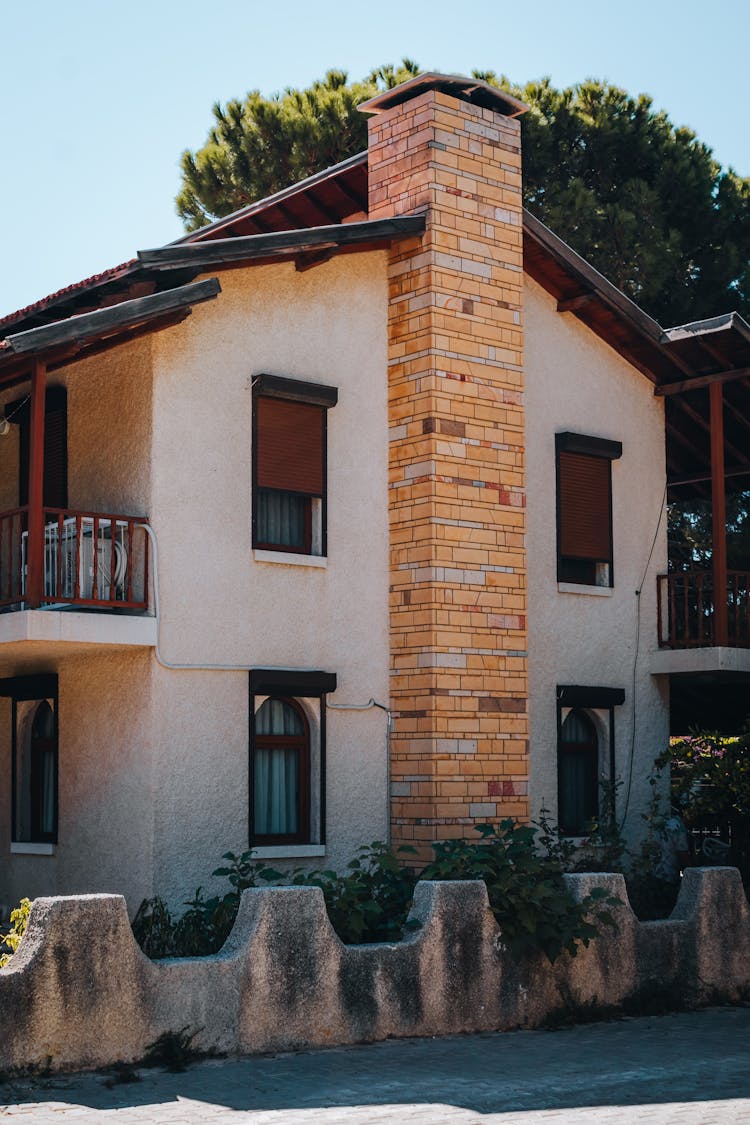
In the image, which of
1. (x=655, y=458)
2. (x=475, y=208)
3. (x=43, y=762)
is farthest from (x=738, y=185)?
(x=43, y=762)

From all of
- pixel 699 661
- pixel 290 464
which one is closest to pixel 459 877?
pixel 290 464

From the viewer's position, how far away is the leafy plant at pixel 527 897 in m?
10.7

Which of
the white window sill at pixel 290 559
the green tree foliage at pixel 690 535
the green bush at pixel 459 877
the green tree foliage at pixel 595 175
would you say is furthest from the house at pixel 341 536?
the green tree foliage at pixel 690 535

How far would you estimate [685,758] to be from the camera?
16.5 metres

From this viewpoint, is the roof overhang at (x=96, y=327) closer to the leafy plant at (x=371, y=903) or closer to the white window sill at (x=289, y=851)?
the leafy plant at (x=371, y=903)

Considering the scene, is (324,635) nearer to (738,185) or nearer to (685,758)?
(685,758)

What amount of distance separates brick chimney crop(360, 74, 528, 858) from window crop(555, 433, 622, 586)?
1.15 meters

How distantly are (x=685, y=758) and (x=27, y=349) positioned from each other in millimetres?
8973

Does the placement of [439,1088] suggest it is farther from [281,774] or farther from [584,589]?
[584,589]

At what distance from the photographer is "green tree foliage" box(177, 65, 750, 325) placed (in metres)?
24.8

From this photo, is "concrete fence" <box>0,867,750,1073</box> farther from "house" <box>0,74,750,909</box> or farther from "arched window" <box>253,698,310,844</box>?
"arched window" <box>253,698,310,844</box>

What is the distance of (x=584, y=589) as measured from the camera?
16.6 metres

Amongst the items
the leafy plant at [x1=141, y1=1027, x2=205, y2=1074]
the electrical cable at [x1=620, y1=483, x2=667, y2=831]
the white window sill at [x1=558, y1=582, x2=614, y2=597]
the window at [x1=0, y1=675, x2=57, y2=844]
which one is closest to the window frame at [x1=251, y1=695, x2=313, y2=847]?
the window at [x1=0, y1=675, x2=57, y2=844]

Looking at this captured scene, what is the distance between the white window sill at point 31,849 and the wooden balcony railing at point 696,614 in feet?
24.7
